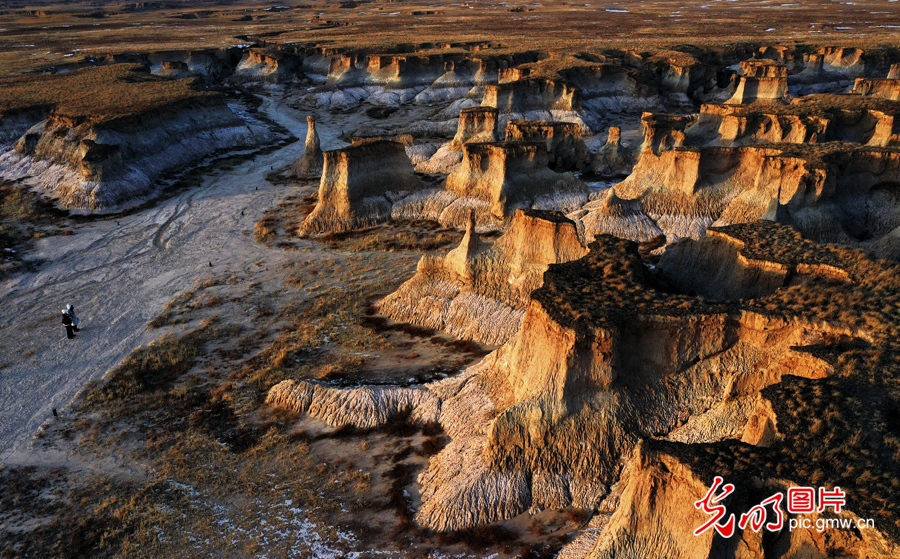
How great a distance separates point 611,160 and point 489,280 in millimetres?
24614

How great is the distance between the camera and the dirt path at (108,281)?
2238 centimetres

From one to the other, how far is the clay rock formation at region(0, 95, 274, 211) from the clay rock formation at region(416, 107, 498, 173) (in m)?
22.5

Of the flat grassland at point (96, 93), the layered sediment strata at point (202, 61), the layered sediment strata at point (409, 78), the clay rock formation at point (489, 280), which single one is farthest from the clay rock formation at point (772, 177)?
the layered sediment strata at point (202, 61)

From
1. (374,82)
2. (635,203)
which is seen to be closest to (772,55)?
(374,82)

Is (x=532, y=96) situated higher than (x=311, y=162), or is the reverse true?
(x=532, y=96)

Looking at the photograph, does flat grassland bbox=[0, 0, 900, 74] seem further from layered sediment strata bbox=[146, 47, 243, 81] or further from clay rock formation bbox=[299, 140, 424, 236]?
clay rock formation bbox=[299, 140, 424, 236]

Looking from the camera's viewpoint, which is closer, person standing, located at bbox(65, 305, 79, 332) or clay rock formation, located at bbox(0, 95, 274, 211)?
person standing, located at bbox(65, 305, 79, 332)

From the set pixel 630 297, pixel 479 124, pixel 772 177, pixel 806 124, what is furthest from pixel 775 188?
pixel 479 124

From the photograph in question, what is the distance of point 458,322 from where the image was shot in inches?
939

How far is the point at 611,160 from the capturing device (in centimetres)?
4456

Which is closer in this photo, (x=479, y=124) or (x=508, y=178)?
(x=508, y=178)

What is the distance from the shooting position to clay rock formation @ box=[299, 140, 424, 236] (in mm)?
36375

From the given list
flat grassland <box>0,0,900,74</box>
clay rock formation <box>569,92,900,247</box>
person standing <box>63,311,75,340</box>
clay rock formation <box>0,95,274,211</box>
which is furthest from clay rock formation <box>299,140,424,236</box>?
flat grassland <box>0,0,900,74</box>
